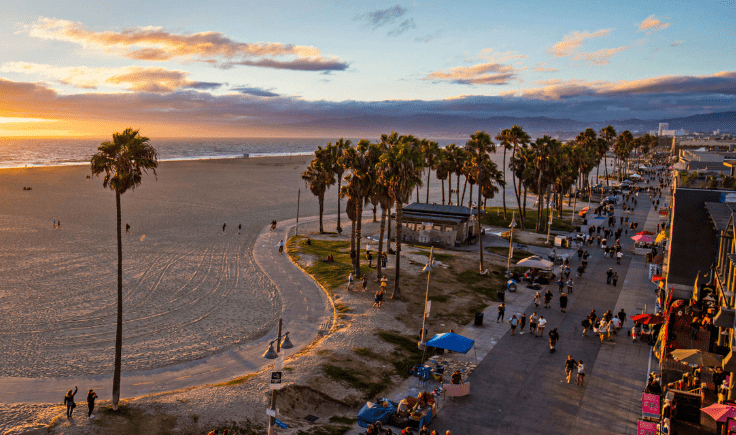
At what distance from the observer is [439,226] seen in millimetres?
49000

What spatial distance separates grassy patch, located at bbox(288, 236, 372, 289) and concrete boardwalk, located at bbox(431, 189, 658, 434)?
12192 mm

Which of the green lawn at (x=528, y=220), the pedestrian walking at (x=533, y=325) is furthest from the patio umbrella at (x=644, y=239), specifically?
the pedestrian walking at (x=533, y=325)

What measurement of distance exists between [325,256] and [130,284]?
16.5m

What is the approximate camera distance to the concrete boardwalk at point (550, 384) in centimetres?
1691

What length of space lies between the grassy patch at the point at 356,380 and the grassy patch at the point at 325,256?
13.7 metres

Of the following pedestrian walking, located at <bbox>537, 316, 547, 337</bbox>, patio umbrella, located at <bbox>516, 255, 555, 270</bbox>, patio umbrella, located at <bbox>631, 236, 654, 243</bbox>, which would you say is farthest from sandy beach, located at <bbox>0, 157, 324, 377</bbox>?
patio umbrella, located at <bbox>631, 236, 654, 243</bbox>

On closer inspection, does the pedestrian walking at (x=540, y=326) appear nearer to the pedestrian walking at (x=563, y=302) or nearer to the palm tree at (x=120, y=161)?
the pedestrian walking at (x=563, y=302)

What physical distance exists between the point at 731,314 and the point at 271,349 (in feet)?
54.9

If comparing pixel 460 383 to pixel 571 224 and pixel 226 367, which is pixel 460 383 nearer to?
pixel 226 367

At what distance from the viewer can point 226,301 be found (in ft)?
101

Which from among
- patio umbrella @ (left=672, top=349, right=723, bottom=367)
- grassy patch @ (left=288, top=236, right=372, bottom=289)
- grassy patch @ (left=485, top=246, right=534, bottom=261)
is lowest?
grassy patch @ (left=288, top=236, right=372, bottom=289)

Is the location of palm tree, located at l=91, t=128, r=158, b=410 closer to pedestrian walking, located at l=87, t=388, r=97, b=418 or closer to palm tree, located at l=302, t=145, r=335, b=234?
pedestrian walking, located at l=87, t=388, r=97, b=418

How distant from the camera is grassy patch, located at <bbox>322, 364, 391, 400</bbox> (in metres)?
19.2

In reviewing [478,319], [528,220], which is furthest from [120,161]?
[528,220]
